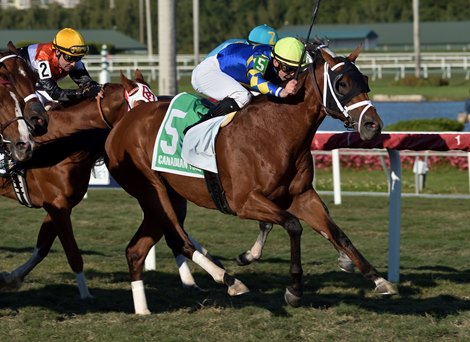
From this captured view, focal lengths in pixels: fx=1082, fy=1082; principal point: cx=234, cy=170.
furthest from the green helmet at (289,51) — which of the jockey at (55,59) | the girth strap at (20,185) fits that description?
the girth strap at (20,185)

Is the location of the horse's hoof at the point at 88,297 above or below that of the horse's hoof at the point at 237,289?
below

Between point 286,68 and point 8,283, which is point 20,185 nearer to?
point 8,283

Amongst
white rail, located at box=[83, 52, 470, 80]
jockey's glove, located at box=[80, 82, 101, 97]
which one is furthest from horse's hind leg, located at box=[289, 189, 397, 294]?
white rail, located at box=[83, 52, 470, 80]

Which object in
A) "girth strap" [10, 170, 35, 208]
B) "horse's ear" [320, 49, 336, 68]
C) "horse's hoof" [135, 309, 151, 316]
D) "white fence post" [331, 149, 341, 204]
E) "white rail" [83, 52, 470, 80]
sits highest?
"horse's ear" [320, 49, 336, 68]

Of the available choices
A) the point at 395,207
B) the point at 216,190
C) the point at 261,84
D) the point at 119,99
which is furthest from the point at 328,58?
the point at 119,99

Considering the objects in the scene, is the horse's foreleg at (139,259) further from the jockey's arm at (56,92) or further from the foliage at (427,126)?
the foliage at (427,126)

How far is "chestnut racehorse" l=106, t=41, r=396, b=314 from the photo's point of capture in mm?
5832

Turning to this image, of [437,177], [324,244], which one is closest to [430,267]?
[324,244]

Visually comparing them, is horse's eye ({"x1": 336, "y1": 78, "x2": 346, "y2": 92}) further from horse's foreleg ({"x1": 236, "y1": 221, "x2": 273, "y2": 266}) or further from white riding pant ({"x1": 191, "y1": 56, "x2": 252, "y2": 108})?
horse's foreleg ({"x1": 236, "y1": 221, "x2": 273, "y2": 266})

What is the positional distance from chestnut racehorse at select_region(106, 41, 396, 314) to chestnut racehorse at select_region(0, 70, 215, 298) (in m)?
0.51

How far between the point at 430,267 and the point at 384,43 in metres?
56.9

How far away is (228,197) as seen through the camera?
630cm

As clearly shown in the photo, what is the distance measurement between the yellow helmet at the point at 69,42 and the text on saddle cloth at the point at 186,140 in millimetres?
717

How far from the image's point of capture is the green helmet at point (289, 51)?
6215 millimetres
